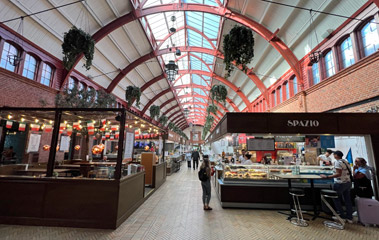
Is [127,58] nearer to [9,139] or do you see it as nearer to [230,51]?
[9,139]

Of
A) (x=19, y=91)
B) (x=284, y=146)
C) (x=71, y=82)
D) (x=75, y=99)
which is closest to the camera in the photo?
(x=19, y=91)

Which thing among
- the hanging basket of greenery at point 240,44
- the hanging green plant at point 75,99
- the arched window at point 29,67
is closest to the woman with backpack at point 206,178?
the hanging basket of greenery at point 240,44

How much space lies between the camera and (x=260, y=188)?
16.0 feet

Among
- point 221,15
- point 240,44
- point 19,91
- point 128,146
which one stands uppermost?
point 221,15

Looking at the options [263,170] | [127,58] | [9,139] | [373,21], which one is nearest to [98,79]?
[127,58]

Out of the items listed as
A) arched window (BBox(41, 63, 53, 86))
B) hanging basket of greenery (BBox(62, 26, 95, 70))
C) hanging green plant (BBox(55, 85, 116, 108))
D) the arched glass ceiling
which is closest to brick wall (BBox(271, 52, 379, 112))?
the arched glass ceiling

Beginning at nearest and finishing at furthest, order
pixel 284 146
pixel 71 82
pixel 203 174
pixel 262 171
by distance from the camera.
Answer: pixel 203 174, pixel 262 171, pixel 284 146, pixel 71 82

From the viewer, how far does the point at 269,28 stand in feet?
31.9

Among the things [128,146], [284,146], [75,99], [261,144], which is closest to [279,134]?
[261,144]

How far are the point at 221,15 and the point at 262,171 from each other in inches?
340

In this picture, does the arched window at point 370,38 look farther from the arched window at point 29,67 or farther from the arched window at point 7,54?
the arched window at point 29,67

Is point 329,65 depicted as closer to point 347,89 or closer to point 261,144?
point 347,89

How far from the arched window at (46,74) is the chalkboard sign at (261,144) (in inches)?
388

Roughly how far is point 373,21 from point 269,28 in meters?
4.70
